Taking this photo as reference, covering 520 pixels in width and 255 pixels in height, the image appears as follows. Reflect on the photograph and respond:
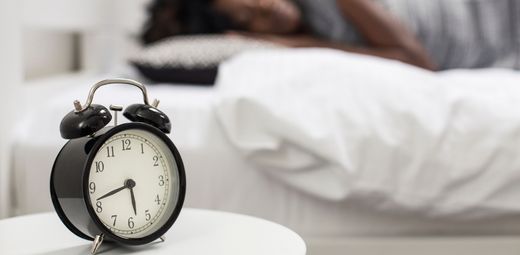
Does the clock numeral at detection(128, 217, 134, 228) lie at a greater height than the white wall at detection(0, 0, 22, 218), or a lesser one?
greater

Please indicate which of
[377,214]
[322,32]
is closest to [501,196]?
[377,214]

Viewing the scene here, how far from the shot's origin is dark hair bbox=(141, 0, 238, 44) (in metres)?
Answer: 2.19

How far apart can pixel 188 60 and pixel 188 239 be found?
3.17 ft

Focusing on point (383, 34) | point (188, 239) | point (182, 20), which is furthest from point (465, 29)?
point (188, 239)

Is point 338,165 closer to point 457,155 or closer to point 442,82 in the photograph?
point 457,155

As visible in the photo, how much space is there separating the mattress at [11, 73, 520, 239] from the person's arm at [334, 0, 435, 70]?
86 cm

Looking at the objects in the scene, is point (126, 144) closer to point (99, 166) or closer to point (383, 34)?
point (99, 166)

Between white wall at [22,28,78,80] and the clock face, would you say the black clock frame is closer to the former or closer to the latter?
the clock face

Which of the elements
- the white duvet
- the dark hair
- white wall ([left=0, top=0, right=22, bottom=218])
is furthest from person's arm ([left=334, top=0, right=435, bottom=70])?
white wall ([left=0, top=0, right=22, bottom=218])

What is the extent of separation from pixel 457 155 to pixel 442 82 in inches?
7.7

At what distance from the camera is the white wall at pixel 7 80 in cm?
117

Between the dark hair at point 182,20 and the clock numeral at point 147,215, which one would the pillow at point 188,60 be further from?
the clock numeral at point 147,215

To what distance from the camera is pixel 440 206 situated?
46.1 inches

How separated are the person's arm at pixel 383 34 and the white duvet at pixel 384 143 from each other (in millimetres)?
822
